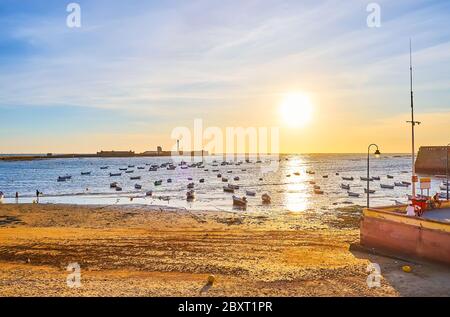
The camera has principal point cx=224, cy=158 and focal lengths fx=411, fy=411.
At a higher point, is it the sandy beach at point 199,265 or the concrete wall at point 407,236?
the concrete wall at point 407,236

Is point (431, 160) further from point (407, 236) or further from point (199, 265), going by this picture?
point (199, 265)

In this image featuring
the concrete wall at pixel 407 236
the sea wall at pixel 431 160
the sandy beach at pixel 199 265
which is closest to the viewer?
the sandy beach at pixel 199 265

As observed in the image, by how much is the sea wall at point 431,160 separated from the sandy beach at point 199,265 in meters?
119

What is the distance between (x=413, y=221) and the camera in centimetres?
1633

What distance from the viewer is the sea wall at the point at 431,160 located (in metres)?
128

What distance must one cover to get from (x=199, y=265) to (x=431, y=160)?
136 metres

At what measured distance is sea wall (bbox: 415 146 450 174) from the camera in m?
128

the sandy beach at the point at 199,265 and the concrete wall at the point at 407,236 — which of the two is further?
the concrete wall at the point at 407,236

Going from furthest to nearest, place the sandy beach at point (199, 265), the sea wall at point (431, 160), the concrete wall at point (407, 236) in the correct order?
the sea wall at point (431, 160) < the concrete wall at point (407, 236) < the sandy beach at point (199, 265)

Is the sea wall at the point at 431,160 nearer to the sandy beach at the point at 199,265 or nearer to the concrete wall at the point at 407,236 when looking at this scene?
the sandy beach at the point at 199,265

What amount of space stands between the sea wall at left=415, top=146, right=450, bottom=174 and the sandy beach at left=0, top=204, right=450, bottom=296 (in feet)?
390

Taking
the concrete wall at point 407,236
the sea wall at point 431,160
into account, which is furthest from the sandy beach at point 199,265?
the sea wall at point 431,160

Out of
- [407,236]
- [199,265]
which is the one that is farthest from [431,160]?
[199,265]
